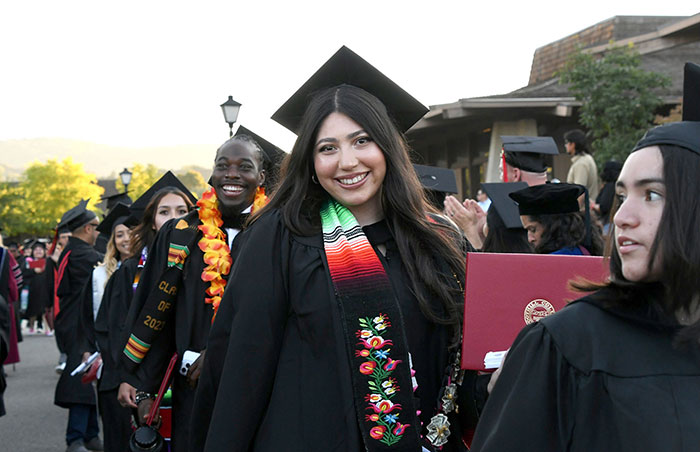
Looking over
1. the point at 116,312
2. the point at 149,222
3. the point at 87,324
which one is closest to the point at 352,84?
the point at 149,222

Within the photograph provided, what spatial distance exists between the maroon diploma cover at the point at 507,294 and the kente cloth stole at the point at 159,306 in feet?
7.00

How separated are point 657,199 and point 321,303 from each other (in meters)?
1.22

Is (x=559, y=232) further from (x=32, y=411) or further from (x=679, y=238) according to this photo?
(x=32, y=411)

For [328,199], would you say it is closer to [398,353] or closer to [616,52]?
[398,353]

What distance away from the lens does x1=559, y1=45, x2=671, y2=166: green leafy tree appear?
13203 millimetres

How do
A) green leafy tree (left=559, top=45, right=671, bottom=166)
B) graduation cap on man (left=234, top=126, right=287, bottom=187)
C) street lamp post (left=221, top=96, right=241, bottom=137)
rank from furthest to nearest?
street lamp post (left=221, top=96, right=241, bottom=137) < green leafy tree (left=559, top=45, right=671, bottom=166) < graduation cap on man (left=234, top=126, right=287, bottom=187)

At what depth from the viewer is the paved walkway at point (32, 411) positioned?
312 inches

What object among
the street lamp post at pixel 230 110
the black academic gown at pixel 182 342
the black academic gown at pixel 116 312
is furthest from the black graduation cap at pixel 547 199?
the street lamp post at pixel 230 110

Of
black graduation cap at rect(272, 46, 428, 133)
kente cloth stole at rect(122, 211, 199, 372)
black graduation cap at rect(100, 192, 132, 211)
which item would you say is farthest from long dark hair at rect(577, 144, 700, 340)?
black graduation cap at rect(100, 192, 132, 211)

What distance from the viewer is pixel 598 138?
13.8 meters

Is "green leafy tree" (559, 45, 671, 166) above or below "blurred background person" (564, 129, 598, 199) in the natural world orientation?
above

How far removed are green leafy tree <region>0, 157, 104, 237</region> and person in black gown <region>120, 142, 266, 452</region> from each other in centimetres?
6867

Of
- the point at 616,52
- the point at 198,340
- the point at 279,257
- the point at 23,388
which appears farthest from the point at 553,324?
the point at 616,52

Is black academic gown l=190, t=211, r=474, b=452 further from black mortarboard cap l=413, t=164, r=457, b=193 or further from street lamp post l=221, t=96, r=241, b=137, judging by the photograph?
street lamp post l=221, t=96, r=241, b=137
